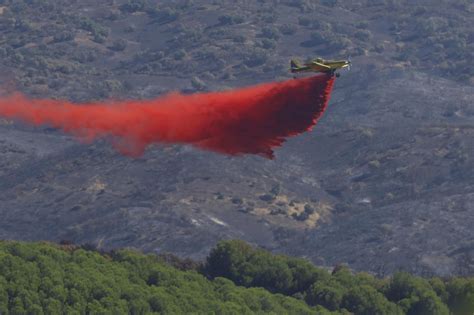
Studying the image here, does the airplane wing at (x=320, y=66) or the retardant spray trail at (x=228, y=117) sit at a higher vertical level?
the airplane wing at (x=320, y=66)

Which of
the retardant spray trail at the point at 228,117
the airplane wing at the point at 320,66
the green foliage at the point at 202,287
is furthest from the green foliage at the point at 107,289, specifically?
the airplane wing at the point at 320,66

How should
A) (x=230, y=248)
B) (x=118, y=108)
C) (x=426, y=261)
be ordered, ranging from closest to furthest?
1. (x=118, y=108)
2. (x=230, y=248)
3. (x=426, y=261)

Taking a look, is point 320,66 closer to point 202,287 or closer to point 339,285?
point 202,287

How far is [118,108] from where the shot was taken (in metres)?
127

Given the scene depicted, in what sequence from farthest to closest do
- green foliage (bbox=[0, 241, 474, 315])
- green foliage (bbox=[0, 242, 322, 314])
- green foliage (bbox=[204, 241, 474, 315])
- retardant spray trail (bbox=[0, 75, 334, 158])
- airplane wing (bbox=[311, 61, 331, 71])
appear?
green foliage (bbox=[204, 241, 474, 315]) → green foliage (bbox=[0, 241, 474, 315]) → green foliage (bbox=[0, 242, 322, 314]) → airplane wing (bbox=[311, 61, 331, 71]) → retardant spray trail (bbox=[0, 75, 334, 158])

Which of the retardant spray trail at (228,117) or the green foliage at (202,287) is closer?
the retardant spray trail at (228,117)

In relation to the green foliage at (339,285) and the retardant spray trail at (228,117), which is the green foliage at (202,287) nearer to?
the green foliage at (339,285)

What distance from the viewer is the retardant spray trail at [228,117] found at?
10556 centimetres

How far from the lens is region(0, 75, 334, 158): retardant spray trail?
346 ft

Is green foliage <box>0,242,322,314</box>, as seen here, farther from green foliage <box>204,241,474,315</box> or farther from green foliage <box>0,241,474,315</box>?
green foliage <box>204,241,474,315</box>

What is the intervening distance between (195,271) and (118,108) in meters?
17.0

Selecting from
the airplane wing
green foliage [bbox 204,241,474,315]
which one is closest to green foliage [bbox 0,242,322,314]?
green foliage [bbox 204,241,474,315]

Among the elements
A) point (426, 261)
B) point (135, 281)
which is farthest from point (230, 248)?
point (426, 261)

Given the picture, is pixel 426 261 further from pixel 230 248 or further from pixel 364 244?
pixel 230 248
